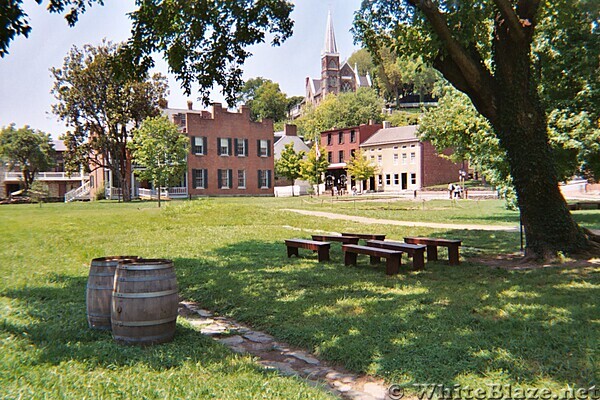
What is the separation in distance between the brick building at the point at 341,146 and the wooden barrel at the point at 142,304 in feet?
191

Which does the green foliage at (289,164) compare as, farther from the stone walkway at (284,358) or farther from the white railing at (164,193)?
the stone walkway at (284,358)

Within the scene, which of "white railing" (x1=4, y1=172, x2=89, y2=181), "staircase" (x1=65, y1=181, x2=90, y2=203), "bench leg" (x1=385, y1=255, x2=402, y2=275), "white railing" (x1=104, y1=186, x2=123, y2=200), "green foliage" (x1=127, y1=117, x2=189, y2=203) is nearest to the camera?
"bench leg" (x1=385, y1=255, x2=402, y2=275)

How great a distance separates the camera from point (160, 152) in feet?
101

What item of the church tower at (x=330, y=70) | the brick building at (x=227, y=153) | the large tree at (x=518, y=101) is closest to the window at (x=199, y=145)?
the brick building at (x=227, y=153)

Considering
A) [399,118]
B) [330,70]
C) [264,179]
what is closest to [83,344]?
Answer: [264,179]

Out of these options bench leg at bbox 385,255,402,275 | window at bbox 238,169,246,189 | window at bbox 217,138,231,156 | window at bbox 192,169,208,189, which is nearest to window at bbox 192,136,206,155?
window at bbox 217,138,231,156

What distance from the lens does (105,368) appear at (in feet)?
12.8

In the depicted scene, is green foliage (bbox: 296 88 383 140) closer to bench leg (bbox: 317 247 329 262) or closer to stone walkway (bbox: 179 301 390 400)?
bench leg (bbox: 317 247 329 262)

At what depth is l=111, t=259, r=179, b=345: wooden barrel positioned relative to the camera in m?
4.48

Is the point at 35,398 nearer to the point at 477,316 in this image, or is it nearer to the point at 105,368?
the point at 105,368

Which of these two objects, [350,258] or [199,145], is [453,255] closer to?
[350,258]

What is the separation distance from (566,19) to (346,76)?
12555 cm

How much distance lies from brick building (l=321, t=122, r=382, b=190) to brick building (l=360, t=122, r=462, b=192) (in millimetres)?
1596

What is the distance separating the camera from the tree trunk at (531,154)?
8758 millimetres
